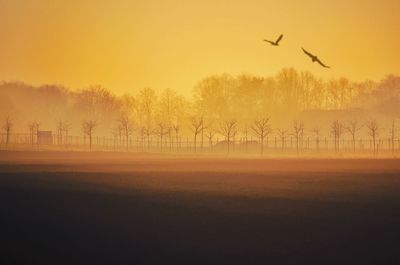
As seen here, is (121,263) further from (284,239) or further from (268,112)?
(268,112)

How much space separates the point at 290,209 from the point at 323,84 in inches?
5907

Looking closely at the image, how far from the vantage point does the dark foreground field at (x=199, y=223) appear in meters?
20.2

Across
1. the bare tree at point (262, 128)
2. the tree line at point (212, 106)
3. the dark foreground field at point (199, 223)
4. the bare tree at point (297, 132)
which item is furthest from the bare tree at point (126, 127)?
the dark foreground field at point (199, 223)

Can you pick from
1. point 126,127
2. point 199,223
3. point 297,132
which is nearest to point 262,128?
point 297,132

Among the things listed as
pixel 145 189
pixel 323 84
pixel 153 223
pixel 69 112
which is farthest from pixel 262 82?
pixel 153 223

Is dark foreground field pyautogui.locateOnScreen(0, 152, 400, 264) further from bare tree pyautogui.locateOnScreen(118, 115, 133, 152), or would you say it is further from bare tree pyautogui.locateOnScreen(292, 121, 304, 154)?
bare tree pyautogui.locateOnScreen(118, 115, 133, 152)

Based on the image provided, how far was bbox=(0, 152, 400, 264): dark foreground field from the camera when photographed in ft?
66.4

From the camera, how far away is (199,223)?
1025 inches

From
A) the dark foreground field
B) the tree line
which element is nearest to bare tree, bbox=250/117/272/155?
the tree line

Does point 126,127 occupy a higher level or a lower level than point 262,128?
higher

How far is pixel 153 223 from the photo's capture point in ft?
85.7

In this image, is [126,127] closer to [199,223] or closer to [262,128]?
[262,128]

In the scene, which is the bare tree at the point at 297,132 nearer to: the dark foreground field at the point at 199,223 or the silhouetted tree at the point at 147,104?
the silhouetted tree at the point at 147,104

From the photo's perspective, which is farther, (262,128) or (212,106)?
(212,106)
